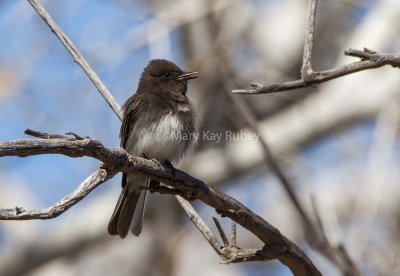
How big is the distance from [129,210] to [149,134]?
17.6 inches

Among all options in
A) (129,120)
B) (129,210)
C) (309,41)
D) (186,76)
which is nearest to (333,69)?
(309,41)

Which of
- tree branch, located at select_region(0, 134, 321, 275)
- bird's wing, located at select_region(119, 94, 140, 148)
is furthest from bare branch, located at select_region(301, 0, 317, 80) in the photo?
bird's wing, located at select_region(119, 94, 140, 148)

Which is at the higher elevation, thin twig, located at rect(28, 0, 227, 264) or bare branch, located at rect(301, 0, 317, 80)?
thin twig, located at rect(28, 0, 227, 264)

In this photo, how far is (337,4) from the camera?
7723mm

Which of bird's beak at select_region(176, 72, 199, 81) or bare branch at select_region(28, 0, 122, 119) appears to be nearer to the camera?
bare branch at select_region(28, 0, 122, 119)

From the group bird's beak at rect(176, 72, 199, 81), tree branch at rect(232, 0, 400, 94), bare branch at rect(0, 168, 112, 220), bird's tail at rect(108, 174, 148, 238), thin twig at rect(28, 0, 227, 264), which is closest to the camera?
tree branch at rect(232, 0, 400, 94)

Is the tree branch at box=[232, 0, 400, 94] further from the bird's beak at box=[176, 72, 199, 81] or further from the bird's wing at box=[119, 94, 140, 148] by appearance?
the bird's beak at box=[176, 72, 199, 81]

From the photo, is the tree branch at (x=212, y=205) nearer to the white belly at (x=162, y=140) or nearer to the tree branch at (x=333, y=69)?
the tree branch at (x=333, y=69)

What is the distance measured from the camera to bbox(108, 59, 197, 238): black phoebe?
440cm

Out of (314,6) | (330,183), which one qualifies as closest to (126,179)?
(314,6)

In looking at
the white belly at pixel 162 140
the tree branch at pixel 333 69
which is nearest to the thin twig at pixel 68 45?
the white belly at pixel 162 140

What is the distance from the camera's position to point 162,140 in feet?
14.5

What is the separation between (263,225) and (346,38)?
4916 millimetres

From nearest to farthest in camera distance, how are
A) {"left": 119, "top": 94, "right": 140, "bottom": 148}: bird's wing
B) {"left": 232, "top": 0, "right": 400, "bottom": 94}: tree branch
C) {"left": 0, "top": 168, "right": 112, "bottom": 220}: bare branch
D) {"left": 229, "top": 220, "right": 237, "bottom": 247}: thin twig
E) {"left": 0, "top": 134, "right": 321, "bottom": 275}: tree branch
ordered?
{"left": 232, "top": 0, "right": 400, "bottom": 94}: tree branch
{"left": 0, "top": 168, "right": 112, "bottom": 220}: bare branch
{"left": 0, "top": 134, "right": 321, "bottom": 275}: tree branch
{"left": 229, "top": 220, "right": 237, "bottom": 247}: thin twig
{"left": 119, "top": 94, "right": 140, "bottom": 148}: bird's wing
